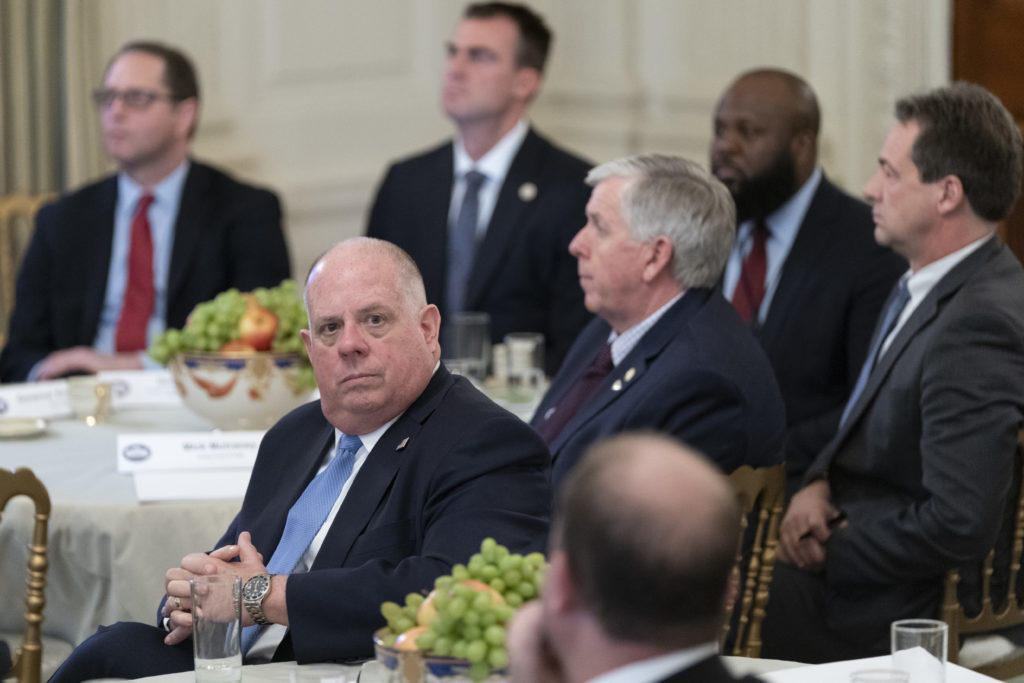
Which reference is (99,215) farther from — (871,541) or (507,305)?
(871,541)

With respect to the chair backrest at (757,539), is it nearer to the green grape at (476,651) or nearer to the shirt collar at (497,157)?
the green grape at (476,651)

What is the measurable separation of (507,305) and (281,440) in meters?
2.47

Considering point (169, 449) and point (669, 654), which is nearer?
point (669, 654)

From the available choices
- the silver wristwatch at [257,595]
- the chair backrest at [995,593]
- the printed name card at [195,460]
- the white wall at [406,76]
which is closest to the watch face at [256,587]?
the silver wristwatch at [257,595]

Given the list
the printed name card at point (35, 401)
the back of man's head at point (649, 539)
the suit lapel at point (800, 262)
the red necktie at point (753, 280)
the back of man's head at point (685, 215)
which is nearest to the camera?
the back of man's head at point (649, 539)

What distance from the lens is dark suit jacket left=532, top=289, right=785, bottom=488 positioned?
8.89 ft

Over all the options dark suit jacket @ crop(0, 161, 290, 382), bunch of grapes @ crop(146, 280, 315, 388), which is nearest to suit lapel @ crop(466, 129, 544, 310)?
dark suit jacket @ crop(0, 161, 290, 382)

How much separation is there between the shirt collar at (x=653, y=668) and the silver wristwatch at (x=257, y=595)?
38.9 inches

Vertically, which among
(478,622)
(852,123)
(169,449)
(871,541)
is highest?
(852,123)

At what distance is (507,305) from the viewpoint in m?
4.83

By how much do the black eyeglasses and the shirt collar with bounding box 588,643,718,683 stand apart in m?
4.30

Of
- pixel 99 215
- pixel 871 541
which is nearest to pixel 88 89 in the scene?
pixel 99 215

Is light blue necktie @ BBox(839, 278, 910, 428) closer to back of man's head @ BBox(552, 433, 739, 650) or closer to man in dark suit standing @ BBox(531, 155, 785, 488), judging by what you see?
man in dark suit standing @ BBox(531, 155, 785, 488)

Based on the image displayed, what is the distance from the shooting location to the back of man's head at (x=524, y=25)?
5176 mm
